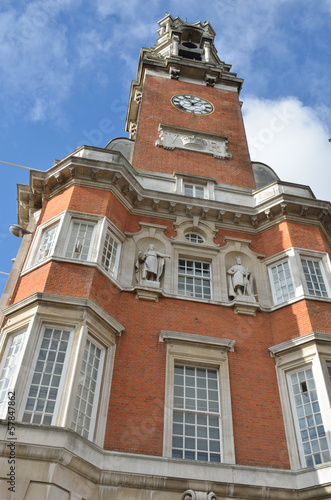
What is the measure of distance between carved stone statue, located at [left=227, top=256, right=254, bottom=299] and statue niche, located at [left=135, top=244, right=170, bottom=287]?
2.37 meters

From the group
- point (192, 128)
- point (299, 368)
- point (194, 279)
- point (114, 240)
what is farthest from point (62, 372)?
point (192, 128)

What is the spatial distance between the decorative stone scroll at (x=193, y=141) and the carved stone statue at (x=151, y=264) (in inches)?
307

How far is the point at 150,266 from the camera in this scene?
1711 centimetres

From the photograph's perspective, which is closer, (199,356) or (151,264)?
(199,356)

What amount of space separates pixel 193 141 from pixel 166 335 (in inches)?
486

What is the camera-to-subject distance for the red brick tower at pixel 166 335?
12.0 m

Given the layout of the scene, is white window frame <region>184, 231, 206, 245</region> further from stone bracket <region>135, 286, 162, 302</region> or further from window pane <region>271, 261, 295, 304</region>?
stone bracket <region>135, 286, 162, 302</region>

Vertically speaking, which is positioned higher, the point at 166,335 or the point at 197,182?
the point at 197,182

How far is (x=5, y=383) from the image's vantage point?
12.9 meters

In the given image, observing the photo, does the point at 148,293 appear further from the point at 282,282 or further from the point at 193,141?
the point at 193,141

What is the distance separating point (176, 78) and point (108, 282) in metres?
18.5

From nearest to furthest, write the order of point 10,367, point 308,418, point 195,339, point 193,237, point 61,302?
point 10,367, point 308,418, point 61,302, point 195,339, point 193,237

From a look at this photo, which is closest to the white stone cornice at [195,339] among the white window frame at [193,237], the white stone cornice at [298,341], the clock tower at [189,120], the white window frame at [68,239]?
the white stone cornice at [298,341]

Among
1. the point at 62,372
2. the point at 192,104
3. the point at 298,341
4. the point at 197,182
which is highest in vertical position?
the point at 192,104
